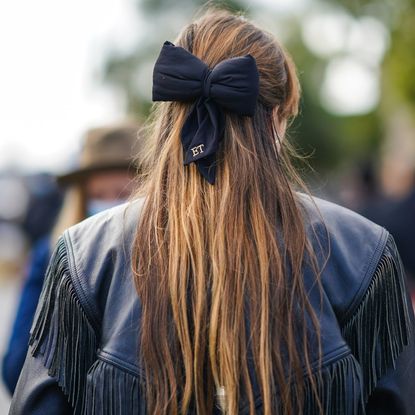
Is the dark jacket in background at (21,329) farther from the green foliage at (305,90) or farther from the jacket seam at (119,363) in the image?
the green foliage at (305,90)

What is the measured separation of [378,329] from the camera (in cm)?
232

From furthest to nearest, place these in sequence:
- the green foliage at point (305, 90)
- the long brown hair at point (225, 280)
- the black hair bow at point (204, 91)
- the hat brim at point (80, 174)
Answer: the green foliage at point (305, 90)
the hat brim at point (80, 174)
the black hair bow at point (204, 91)
the long brown hair at point (225, 280)

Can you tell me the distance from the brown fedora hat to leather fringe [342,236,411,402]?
2.10 m

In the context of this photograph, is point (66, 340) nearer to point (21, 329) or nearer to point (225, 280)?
point (225, 280)

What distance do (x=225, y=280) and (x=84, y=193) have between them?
85.4 inches

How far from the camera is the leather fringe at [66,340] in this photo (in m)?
2.29

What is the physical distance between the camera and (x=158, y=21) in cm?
4853

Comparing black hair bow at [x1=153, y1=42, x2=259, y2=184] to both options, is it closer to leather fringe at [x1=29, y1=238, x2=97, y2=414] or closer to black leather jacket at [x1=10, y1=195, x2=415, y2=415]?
black leather jacket at [x1=10, y1=195, x2=415, y2=415]

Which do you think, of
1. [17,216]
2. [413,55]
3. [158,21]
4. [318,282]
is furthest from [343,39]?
[318,282]

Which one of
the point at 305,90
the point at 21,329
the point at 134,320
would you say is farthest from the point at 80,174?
the point at 305,90

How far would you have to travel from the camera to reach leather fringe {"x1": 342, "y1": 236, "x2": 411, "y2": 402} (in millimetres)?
2303

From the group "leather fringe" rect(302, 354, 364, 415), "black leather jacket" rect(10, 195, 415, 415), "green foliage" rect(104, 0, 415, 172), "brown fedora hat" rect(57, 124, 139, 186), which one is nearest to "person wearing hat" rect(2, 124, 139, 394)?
"brown fedora hat" rect(57, 124, 139, 186)

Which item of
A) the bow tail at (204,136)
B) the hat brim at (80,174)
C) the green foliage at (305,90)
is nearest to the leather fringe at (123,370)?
the bow tail at (204,136)

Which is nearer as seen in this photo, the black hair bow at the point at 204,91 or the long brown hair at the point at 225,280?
the long brown hair at the point at 225,280
